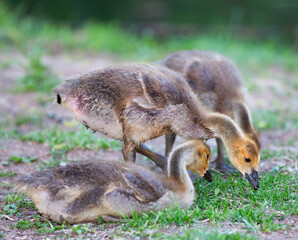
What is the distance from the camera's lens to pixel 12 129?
6.57 m

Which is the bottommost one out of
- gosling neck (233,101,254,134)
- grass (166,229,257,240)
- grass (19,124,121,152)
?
grass (19,124,121,152)

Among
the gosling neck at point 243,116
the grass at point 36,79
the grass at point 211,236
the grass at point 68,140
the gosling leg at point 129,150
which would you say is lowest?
the grass at point 68,140

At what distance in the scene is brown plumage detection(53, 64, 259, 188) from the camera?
456cm

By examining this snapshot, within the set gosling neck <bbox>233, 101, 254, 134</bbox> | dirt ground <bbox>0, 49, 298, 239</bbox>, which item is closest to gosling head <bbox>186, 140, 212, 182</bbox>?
dirt ground <bbox>0, 49, 298, 239</bbox>

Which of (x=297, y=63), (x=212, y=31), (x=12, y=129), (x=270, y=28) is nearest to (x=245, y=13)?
(x=270, y=28)

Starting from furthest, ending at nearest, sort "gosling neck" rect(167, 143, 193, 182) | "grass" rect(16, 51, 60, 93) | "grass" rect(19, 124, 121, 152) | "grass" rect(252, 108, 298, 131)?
"grass" rect(16, 51, 60, 93) → "grass" rect(252, 108, 298, 131) → "grass" rect(19, 124, 121, 152) → "gosling neck" rect(167, 143, 193, 182)

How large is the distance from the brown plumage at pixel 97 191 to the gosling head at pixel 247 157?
2.60ft

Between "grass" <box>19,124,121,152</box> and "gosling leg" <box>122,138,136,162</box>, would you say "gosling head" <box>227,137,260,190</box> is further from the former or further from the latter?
"grass" <box>19,124,121,152</box>

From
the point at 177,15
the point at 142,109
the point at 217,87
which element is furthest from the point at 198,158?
the point at 177,15

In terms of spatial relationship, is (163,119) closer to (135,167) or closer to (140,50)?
(135,167)

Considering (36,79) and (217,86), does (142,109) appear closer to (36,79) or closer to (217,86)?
(217,86)

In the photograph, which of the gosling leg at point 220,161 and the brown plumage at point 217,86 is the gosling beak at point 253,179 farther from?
the gosling leg at point 220,161

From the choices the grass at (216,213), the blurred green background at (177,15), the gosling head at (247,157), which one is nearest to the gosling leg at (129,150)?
the grass at (216,213)

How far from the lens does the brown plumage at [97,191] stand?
159 inches
